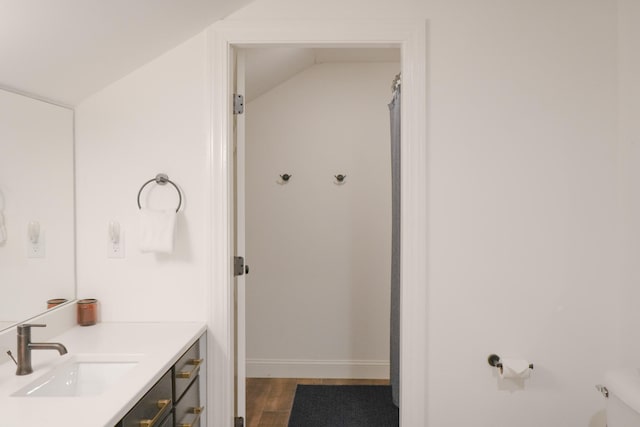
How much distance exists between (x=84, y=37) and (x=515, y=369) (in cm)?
199

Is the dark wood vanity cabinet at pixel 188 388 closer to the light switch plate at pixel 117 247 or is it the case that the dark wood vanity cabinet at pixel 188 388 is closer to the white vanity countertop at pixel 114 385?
the white vanity countertop at pixel 114 385

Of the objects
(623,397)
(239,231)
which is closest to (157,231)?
(239,231)

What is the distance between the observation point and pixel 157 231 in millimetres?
1816

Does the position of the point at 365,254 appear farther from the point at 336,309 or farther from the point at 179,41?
the point at 179,41

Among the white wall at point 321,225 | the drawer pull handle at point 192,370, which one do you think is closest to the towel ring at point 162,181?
the drawer pull handle at point 192,370

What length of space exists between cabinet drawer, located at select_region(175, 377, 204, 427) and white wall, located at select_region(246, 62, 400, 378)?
1.44 meters

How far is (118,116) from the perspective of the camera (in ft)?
6.24

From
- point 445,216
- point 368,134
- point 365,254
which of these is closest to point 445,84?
point 445,216

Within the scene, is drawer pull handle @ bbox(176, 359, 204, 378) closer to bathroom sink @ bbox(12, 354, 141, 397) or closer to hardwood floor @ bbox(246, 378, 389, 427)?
bathroom sink @ bbox(12, 354, 141, 397)

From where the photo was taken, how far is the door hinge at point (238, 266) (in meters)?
2.01

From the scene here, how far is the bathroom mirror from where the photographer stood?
5.10ft

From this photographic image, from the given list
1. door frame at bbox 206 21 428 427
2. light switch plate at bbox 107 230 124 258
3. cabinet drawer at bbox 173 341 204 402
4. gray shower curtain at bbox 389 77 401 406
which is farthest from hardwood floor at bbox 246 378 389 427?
light switch plate at bbox 107 230 124 258

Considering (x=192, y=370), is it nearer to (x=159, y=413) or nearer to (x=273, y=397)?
(x=159, y=413)

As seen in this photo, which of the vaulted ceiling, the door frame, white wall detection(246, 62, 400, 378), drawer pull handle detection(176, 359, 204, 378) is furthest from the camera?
white wall detection(246, 62, 400, 378)
